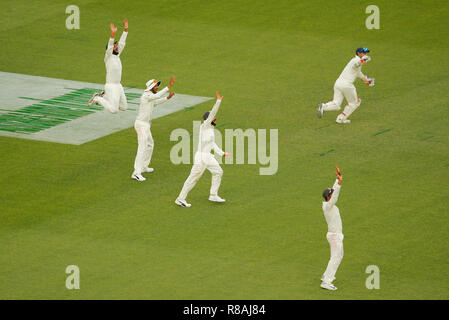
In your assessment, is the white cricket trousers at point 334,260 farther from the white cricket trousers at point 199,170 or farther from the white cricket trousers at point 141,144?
the white cricket trousers at point 141,144

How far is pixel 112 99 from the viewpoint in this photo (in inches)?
1031

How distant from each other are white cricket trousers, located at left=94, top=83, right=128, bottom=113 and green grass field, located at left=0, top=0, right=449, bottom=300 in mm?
1167

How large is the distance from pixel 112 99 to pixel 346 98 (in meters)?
7.23

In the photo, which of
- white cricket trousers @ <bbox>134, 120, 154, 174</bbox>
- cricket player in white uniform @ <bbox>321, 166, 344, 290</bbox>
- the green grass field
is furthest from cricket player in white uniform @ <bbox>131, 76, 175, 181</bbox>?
cricket player in white uniform @ <bbox>321, 166, 344, 290</bbox>

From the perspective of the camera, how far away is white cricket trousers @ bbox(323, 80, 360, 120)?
2833 cm

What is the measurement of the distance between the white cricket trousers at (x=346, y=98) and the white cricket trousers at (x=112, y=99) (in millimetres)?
6326

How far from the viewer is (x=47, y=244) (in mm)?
20219

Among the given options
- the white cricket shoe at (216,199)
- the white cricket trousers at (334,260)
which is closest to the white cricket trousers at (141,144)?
the white cricket shoe at (216,199)

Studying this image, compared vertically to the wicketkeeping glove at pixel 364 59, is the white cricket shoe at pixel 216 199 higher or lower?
lower

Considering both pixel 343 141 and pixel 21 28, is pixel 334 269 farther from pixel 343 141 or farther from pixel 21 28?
pixel 21 28

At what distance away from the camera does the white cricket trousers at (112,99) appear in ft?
85.6

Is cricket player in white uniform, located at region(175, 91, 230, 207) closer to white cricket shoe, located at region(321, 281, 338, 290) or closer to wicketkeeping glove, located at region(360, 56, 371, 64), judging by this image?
white cricket shoe, located at region(321, 281, 338, 290)

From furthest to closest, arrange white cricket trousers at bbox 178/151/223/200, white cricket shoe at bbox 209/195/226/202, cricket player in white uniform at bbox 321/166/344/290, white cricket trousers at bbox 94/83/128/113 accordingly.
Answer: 1. white cricket trousers at bbox 94/83/128/113
2. white cricket shoe at bbox 209/195/226/202
3. white cricket trousers at bbox 178/151/223/200
4. cricket player in white uniform at bbox 321/166/344/290

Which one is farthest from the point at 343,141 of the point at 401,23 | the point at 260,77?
the point at 401,23
